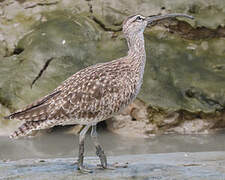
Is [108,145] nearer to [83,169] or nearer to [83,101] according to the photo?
[83,169]

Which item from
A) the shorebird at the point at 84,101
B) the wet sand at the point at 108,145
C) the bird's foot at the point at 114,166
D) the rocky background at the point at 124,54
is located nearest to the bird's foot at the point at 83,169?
the shorebird at the point at 84,101

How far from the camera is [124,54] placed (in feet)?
42.3

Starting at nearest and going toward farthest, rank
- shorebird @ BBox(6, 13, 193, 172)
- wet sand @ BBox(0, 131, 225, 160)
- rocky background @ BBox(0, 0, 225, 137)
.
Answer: shorebird @ BBox(6, 13, 193, 172) → wet sand @ BBox(0, 131, 225, 160) → rocky background @ BBox(0, 0, 225, 137)

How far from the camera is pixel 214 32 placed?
13727 mm

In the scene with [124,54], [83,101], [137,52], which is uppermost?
[137,52]

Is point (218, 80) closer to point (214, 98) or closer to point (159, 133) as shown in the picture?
point (214, 98)

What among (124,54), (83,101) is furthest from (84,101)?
A: (124,54)

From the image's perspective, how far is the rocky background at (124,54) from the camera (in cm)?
1210

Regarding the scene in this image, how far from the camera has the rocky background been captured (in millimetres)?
12102

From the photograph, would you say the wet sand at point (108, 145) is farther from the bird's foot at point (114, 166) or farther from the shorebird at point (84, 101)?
the shorebird at point (84, 101)

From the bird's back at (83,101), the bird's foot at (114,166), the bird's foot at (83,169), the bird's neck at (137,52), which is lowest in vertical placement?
the bird's foot at (114,166)

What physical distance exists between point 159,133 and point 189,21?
278 centimetres

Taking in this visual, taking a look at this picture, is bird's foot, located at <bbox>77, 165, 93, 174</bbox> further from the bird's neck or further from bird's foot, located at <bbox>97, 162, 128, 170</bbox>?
the bird's neck

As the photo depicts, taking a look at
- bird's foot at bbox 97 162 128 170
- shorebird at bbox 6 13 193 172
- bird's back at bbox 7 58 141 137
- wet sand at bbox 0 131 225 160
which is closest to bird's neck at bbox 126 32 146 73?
shorebird at bbox 6 13 193 172
